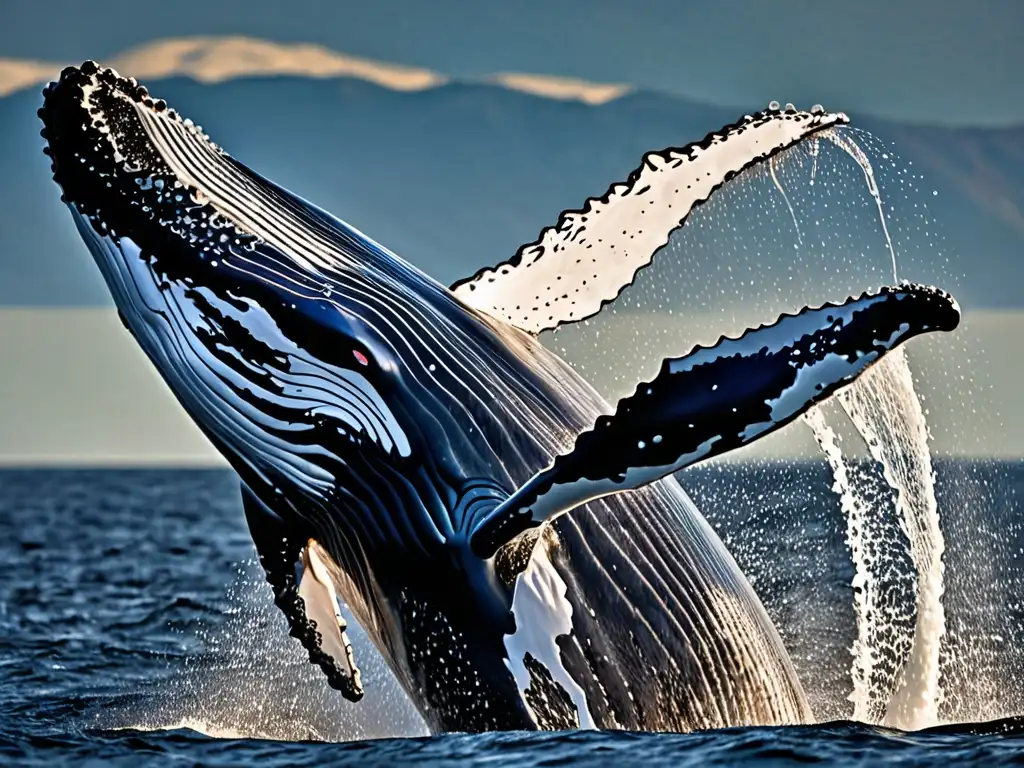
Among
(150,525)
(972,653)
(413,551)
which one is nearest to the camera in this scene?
(413,551)

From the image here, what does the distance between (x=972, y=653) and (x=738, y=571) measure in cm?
684

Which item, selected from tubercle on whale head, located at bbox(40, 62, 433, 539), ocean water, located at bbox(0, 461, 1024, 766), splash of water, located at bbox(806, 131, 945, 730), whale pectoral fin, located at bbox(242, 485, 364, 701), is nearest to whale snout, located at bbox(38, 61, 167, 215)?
tubercle on whale head, located at bbox(40, 62, 433, 539)

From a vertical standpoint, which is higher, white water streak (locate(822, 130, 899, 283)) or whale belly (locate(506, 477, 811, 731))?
white water streak (locate(822, 130, 899, 283))

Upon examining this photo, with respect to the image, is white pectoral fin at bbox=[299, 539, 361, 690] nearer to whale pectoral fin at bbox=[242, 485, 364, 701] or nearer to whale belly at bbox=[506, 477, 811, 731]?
whale pectoral fin at bbox=[242, 485, 364, 701]

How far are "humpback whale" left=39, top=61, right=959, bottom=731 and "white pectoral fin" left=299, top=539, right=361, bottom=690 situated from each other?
2 centimetres

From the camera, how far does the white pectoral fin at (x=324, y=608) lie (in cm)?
807

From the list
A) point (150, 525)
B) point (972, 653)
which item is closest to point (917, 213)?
point (972, 653)

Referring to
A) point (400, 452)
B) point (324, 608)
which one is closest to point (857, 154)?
point (400, 452)

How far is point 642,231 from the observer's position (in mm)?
8820

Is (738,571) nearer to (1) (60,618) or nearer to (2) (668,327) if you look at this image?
(2) (668,327)

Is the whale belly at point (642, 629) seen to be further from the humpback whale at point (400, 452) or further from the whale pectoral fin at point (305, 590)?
the whale pectoral fin at point (305, 590)

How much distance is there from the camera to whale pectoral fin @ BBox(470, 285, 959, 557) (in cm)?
611

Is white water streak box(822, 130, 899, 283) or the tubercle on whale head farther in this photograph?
white water streak box(822, 130, 899, 283)

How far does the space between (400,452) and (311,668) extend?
24.4 feet
